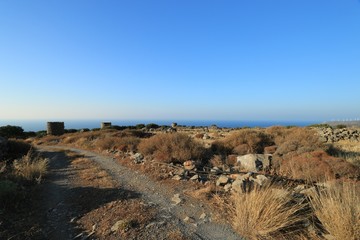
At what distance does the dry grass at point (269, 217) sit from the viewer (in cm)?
461

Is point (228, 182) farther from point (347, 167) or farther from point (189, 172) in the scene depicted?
point (347, 167)

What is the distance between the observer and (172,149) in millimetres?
12766

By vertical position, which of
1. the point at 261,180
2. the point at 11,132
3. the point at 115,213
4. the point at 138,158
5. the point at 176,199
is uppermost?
the point at 11,132

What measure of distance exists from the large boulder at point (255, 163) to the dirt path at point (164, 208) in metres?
4.66

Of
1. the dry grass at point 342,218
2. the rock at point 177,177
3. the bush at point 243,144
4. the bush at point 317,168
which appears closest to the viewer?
the dry grass at point 342,218

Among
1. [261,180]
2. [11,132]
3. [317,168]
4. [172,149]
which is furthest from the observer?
[11,132]

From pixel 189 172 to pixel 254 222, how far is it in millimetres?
4581

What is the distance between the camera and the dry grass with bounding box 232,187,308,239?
15.1ft

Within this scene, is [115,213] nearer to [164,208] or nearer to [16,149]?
[164,208]

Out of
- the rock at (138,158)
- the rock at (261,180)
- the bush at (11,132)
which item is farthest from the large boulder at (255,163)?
the bush at (11,132)

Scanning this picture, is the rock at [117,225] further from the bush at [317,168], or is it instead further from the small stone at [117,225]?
the bush at [317,168]

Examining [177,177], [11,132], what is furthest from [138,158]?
[11,132]

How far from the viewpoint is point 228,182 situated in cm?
773

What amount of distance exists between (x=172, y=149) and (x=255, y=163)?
396 centimetres
